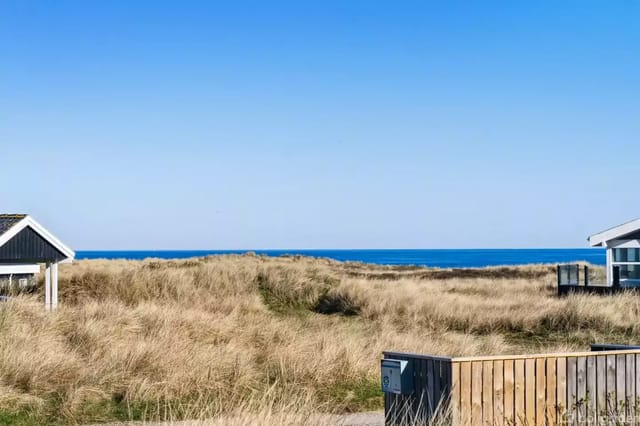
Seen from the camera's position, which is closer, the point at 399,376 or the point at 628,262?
the point at 399,376

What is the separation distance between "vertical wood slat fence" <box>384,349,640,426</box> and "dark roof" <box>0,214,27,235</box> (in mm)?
16168

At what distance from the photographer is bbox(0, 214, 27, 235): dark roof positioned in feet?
74.1

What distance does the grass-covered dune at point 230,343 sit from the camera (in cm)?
1114

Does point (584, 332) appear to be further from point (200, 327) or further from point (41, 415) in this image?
Result: point (41, 415)

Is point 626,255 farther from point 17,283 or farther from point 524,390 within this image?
point 524,390

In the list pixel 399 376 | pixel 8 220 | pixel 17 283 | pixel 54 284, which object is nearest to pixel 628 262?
pixel 54 284

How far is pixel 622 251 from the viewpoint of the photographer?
34.8 m

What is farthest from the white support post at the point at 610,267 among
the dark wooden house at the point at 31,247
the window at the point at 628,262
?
the dark wooden house at the point at 31,247

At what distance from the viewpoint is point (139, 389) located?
38.3 ft

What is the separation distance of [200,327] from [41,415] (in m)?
6.48

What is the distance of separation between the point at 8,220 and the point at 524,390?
59.2 ft

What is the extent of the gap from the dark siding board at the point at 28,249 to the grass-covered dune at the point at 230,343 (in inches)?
75.1

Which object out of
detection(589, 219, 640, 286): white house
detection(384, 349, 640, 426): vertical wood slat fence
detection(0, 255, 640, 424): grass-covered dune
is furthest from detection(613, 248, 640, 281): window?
detection(384, 349, 640, 426): vertical wood slat fence

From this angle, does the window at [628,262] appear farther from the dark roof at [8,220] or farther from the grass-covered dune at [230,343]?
the dark roof at [8,220]
